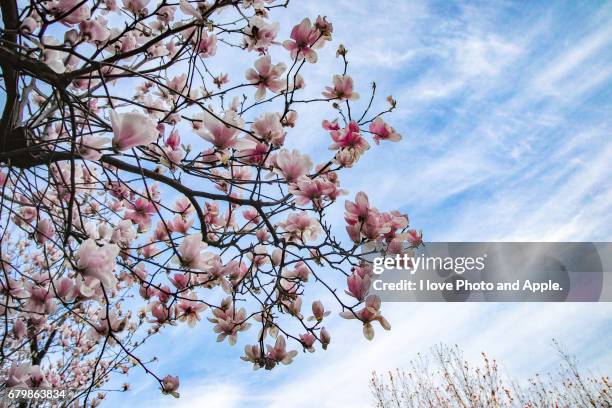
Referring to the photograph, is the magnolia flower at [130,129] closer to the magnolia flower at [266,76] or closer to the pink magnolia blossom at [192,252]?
the pink magnolia blossom at [192,252]

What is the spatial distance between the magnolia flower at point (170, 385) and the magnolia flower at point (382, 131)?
140 cm

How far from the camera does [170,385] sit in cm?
198

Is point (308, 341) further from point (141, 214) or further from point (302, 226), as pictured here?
point (141, 214)

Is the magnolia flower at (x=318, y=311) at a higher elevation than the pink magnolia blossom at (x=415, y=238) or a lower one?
lower

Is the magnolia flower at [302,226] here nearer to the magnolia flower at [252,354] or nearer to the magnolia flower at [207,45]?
the magnolia flower at [252,354]

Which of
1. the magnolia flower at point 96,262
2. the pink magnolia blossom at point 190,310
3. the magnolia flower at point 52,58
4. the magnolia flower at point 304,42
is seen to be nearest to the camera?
the magnolia flower at point 96,262

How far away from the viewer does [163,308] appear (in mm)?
2109

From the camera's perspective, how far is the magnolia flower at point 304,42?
1.83 metres

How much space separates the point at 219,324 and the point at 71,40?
1.36 m

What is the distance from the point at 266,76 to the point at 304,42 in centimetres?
21

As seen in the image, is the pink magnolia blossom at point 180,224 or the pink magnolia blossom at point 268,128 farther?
the pink magnolia blossom at point 180,224

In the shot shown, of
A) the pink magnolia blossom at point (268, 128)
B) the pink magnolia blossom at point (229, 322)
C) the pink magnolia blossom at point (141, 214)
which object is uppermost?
the pink magnolia blossom at point (141, 214)

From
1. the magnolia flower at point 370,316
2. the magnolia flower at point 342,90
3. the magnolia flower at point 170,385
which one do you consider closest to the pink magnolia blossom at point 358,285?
the magnolia flower at point 370,316

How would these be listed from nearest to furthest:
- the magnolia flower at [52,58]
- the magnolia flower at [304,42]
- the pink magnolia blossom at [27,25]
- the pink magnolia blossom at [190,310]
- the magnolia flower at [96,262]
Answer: the magnolia flower at [96,262], the magnolia flower at [52,58], the pink magnolia blossom at [27,25], the magnolia flower at [304,42], the pink magnolia blossom at [190,310]
